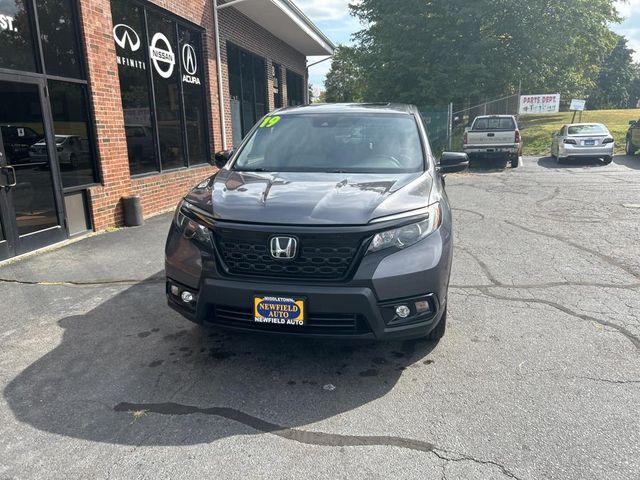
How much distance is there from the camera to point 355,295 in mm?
2838

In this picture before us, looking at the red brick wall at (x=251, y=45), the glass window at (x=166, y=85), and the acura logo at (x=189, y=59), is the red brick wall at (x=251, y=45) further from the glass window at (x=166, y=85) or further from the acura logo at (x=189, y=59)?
the glass window at (x=166, y=85)

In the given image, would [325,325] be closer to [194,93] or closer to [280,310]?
[280,310]

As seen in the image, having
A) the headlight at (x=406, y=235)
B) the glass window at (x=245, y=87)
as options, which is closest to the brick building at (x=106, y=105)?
the glass window at (x=245, y=87)

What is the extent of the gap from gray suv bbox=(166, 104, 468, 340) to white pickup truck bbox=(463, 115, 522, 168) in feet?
46.2

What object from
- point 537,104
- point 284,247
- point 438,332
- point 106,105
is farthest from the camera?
point 537,104

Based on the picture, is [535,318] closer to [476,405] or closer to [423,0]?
[476,405]

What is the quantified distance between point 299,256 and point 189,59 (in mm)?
9009

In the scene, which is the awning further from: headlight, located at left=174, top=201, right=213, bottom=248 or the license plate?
the license plate

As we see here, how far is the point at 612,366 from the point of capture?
3338 millimetres

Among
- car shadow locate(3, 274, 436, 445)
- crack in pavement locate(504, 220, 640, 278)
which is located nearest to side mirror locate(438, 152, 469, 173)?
car shadow locate(3, 274, 436, 445)

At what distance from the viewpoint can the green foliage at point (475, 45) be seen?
2328 centimetres

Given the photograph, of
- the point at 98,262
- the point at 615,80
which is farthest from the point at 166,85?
the point at 615,80

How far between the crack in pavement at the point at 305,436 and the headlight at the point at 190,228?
1.00 meters

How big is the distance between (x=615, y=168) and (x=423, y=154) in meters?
14.5
